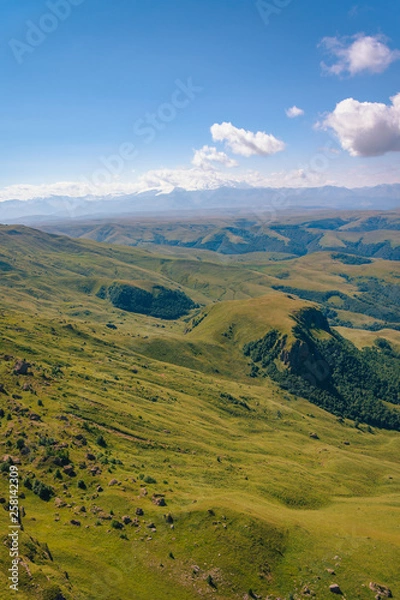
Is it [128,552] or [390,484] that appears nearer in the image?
[128,552]

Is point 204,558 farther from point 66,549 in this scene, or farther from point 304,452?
point 304,452

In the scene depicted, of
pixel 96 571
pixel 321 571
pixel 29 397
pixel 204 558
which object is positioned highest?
pixel 29 397

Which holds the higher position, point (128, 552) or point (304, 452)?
point (128, 552)

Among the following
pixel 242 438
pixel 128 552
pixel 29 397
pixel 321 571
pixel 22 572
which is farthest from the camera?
pixel 242 438

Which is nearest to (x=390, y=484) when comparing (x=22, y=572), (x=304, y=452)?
(x=304, y=452)

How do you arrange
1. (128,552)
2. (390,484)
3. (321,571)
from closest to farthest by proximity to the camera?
(128,552) → (321,571) → (390,484)

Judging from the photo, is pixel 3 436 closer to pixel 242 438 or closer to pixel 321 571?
pixel 321 571

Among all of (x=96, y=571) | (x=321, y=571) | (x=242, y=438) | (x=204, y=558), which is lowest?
(x=242, y=438)

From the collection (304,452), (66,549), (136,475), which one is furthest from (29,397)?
(304,452)

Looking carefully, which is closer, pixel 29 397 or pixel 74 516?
pixel 74 516
